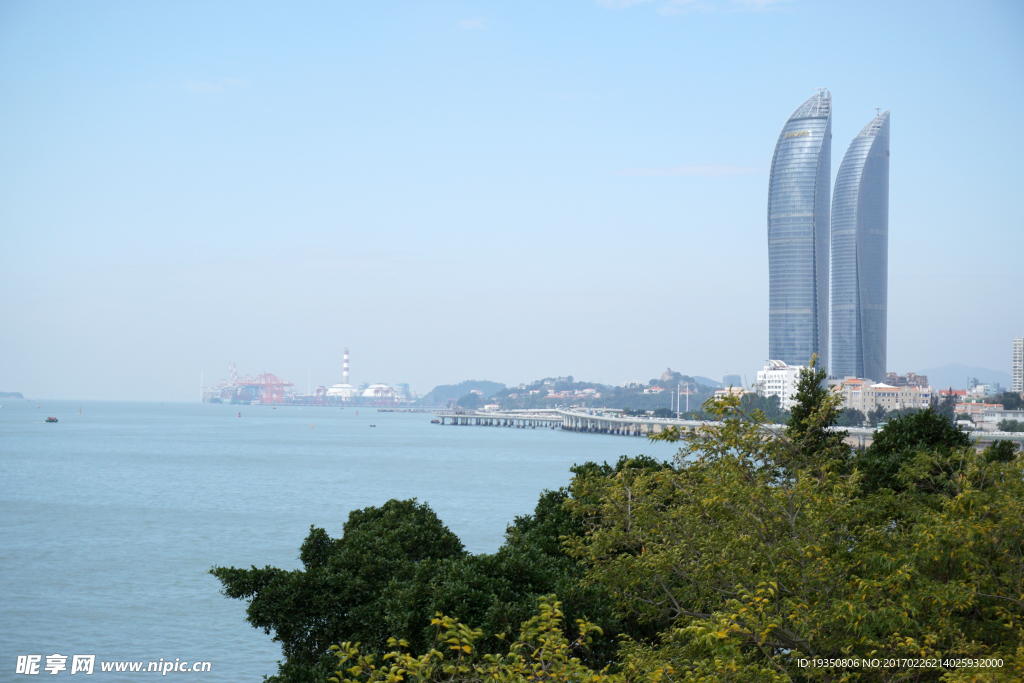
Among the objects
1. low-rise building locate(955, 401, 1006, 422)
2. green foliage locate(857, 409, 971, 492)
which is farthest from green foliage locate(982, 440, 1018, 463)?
low-rise building locate(955, 401, 1006, 422)

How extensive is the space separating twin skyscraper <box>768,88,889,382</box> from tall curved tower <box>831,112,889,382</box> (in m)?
0.22

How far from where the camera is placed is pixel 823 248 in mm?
185750

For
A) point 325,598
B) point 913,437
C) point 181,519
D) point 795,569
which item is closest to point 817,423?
point 795,569

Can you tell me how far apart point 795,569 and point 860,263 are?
19833 cm

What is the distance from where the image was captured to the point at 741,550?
10.6 meters

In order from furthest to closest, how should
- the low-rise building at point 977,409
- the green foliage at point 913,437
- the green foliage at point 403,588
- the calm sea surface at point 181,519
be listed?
the low-rise building at point 977,409 → the calm sea surface at point 181,519 → the green foliage at point 913,437 → the green foliage at point 403,588

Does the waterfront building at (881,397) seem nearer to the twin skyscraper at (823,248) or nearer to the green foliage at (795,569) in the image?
the twin skyscraper at (823,248)

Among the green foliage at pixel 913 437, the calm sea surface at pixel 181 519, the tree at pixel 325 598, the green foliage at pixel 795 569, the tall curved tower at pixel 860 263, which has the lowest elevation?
the calm sea surface at pixel 181 519

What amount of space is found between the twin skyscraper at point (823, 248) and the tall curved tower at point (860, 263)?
215mm

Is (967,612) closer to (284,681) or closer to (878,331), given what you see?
(284,681)

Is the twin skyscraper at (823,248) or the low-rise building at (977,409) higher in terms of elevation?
the twin skyscraper at (823,248)

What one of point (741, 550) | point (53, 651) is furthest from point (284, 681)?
point (53, 651)

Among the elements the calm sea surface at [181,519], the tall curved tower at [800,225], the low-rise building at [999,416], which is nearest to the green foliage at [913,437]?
the calm sea surface at [181,519]

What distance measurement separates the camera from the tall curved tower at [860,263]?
19312 centimetres
